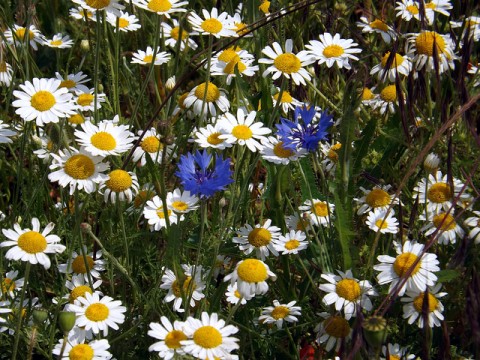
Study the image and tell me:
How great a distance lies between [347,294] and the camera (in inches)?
67.4

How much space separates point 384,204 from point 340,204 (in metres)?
0.28

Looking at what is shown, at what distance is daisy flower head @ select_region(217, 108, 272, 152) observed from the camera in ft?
6.23

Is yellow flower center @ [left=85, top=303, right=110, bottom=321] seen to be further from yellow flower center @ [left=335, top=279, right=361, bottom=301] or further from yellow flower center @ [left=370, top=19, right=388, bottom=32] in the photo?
yellow flower center @ [left=370, top=19, right=388, bottom=32]

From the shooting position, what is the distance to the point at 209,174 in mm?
1675

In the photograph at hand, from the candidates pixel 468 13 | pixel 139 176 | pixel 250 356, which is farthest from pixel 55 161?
pixel 468 13

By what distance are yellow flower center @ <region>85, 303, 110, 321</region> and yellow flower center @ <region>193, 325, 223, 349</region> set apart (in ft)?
1.04

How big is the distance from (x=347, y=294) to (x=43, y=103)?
0.90 meters

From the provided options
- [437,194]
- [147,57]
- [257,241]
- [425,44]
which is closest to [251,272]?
[257,241]

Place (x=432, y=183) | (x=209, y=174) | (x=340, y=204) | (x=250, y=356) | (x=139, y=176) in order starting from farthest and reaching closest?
(x=139, y=176) < (x=432, y=183) < (x=250, y=356) < (x=340, y=204) < (x=209, y=174)

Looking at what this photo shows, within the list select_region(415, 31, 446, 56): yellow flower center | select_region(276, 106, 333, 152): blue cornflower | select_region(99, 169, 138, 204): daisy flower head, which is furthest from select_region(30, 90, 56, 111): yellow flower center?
select_region(415, 31, 446, 56): yellow flower center

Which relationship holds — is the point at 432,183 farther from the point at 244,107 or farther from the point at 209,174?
the point at 209,174

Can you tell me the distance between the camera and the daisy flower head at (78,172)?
70.7 inches

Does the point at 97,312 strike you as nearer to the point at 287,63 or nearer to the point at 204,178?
the point at 204,178

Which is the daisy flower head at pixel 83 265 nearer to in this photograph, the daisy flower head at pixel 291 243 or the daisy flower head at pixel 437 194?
the daisy flower head at pixel 291 243
